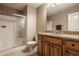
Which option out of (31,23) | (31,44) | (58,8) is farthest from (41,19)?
(31,44)

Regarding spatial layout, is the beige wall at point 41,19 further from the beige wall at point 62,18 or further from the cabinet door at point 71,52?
the cabinet door at point 71,52

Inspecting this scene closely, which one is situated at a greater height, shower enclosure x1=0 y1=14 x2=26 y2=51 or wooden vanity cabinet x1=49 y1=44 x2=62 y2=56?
shower enclosure x1=0 y1=14 x2=26 y2=51

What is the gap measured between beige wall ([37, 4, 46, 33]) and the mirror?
79mm

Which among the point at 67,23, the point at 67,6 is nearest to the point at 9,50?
the point at 67,23

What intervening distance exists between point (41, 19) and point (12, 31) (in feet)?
2.03

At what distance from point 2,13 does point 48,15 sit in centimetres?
87

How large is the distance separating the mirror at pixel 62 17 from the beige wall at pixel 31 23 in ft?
0.92

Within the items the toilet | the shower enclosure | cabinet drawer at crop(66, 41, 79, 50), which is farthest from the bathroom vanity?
the shower enclosure

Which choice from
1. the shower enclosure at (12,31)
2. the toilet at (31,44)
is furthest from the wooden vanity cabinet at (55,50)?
the shower enclosure at (12,31)

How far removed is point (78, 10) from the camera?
51.1 inches

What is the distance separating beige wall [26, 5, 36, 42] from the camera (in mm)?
1425

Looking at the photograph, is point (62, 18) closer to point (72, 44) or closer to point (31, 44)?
point (72, 44)

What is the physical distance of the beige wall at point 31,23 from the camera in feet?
4.67

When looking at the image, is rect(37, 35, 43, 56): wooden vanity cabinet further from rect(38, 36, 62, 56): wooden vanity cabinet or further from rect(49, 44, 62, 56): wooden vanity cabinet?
rect(49, 44, 62, 56): wooden vanity cabinet
